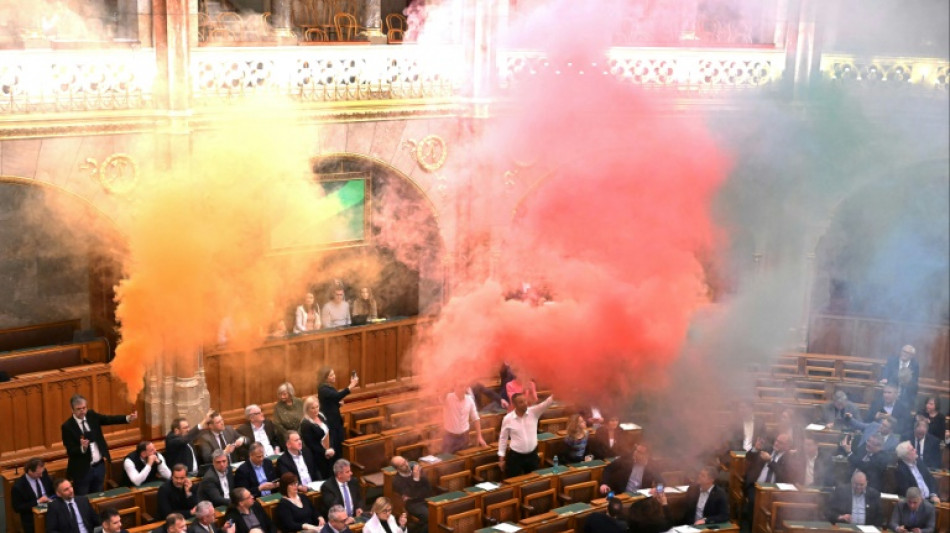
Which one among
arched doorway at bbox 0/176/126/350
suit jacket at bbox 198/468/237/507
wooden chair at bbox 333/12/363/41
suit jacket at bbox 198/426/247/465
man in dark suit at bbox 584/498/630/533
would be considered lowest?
man in dark suit at bbox 584/498/630/533

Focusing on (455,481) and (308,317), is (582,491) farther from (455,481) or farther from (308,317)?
(308,317)

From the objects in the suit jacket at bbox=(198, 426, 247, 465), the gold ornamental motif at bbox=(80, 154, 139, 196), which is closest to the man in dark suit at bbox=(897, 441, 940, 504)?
the suit jacket at bbox=(198, 426, 247, 465)

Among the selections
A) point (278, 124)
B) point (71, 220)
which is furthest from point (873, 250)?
point (71, 220)

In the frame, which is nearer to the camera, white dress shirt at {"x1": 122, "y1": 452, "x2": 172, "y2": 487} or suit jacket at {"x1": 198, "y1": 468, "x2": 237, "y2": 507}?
suit jacket at {"x1": 198, "y1": 468, "x2": 237, "y2": 507}

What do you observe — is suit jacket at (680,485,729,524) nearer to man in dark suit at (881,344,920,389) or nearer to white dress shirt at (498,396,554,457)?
white dress shirt at (498,396,554,457)

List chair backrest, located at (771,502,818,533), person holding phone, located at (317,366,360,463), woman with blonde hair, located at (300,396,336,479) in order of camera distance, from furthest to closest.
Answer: person holding phone, located at (317,366,360,463)
woman with blonde hair, located at (300,396,336,479)
chair backrest, located at (771,502,818,533)

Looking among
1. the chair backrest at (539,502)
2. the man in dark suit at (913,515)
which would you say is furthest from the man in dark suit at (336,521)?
the man in dark suit at (913,515)

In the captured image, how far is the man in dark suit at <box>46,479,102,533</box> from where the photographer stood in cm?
1238

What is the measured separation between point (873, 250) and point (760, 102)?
3.87 meters

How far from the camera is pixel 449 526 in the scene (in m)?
13.1

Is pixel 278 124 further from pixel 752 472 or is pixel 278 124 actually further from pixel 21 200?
pixel 752 472

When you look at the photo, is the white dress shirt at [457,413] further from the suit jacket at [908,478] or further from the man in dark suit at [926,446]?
the man in dark suit at [926,446]

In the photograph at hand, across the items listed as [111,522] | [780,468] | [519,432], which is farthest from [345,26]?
[111,522]

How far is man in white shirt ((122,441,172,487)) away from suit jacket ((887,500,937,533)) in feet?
24.7
